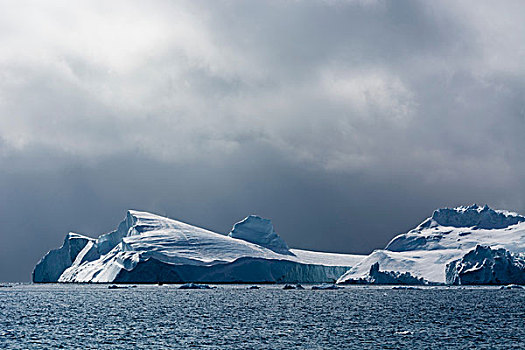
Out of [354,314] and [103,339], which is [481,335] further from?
[103,339]

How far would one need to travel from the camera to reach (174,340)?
3497cm

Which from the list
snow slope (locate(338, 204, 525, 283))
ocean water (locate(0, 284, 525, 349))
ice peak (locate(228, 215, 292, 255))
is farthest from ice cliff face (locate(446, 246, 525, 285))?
ocean water (locate(0, 284, 525, 349))

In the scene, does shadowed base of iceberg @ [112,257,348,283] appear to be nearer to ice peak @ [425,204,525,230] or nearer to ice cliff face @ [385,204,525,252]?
ice cliff face @ [385,204,525,252]

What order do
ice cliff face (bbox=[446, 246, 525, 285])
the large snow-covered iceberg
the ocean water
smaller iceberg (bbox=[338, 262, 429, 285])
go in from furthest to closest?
1. smaller iceberg (bbox=[338, 262, 429, 285])
2. the large snow-covered iceberg
3. ice cliff face (bbox=[446, 246, 525, 285])
4. the ocean water

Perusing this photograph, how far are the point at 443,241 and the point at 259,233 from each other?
3818cm

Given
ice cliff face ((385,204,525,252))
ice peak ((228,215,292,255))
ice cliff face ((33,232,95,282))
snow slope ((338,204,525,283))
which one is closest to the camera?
snow slope ((338,204,525,283))

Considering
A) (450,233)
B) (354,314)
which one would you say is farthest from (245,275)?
(354,314)

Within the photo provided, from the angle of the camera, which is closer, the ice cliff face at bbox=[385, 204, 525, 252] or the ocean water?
the ocean water

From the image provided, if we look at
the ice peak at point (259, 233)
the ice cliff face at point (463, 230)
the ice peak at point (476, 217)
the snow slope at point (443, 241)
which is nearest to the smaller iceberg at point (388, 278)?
the snow slope at point (443, 241)

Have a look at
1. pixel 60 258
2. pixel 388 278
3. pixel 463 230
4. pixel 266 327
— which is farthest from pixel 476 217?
pixel 266 327

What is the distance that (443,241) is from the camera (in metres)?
140

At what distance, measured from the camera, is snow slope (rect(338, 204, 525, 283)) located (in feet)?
401

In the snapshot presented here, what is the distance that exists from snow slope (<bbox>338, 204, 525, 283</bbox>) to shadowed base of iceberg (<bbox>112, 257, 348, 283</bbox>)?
1131 centimetres

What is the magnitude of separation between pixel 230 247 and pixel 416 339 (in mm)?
91850
